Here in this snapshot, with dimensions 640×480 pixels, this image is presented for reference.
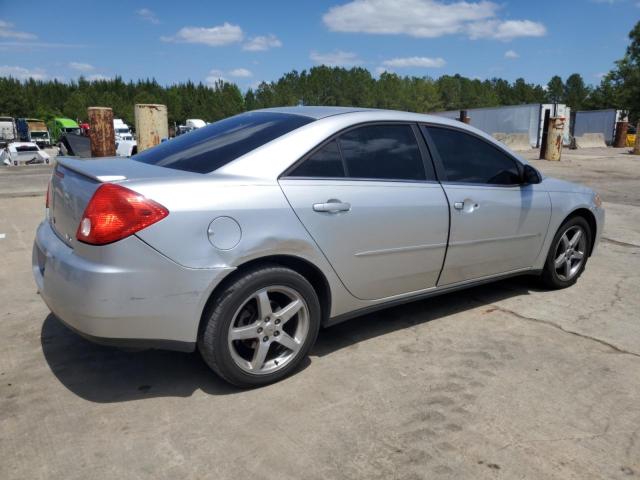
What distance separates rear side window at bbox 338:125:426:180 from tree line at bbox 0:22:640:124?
321ft

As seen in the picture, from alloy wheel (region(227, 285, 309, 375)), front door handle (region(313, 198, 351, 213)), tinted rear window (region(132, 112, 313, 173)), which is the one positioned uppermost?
tinted rear window (region(132, 112, 313, 173))

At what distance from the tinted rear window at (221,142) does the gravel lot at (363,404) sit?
1215mm

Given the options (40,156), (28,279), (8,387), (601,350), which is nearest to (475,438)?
(601,350)

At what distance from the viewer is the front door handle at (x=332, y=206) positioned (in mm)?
2912

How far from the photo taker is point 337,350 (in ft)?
11.1

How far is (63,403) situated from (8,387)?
0.40 m

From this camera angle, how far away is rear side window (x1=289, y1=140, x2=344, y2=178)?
2.94 m

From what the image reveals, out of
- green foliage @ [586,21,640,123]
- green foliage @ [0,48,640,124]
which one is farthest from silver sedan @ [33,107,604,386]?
green foliage @ [0,48,640,124]

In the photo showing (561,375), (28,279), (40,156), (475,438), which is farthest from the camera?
(40,156)

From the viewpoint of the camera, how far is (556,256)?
4535 millimetres

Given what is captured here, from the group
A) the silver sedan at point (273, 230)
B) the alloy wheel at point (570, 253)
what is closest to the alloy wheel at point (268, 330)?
the silver sedan at point (273, 230)

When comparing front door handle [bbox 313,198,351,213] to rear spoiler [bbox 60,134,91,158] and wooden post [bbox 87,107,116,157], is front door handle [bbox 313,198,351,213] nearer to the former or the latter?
wooden post [bbox 87,107,116,157]

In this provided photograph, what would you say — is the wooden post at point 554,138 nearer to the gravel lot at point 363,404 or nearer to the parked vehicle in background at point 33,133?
the gravel lot at point 363,404

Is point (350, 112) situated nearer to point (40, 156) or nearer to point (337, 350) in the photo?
point (337, 350)
